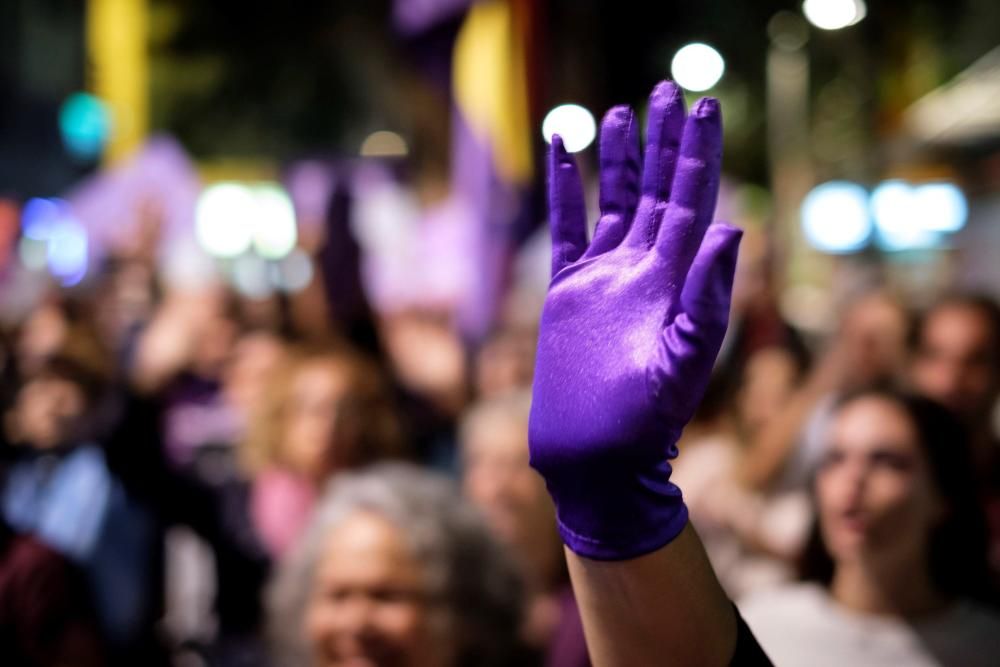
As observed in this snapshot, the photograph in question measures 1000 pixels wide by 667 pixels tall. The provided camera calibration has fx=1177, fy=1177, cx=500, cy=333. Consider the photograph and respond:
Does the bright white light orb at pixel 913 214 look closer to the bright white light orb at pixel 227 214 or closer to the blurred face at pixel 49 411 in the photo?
the bright white light orb at pixel 227 214

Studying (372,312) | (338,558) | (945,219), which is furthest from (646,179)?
(945,219)

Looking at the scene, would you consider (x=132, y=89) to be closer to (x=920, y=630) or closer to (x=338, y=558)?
(x=338, y=558)

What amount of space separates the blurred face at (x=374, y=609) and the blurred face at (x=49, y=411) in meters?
1.41

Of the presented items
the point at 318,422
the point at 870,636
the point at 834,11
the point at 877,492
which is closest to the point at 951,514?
the point at 877,492

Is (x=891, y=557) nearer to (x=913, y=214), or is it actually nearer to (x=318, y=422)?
(x=318, y=422)

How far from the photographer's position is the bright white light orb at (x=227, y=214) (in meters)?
18.6

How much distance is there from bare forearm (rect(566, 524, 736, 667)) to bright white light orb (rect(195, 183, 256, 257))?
17.5 m

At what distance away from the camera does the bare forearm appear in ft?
3.95

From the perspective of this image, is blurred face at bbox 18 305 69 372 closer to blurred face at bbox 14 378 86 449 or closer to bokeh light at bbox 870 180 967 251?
blurred face at bbox 14 378 86 449

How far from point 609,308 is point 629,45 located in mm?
8812

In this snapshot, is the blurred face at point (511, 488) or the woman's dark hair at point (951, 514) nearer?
the woman's dark hair at point (951, 514)

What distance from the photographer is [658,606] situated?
121 cm

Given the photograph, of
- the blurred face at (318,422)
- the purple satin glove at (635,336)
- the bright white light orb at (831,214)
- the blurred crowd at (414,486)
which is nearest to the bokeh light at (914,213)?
the bright white light orb at (831,214)

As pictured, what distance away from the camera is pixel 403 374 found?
513 centimetres
